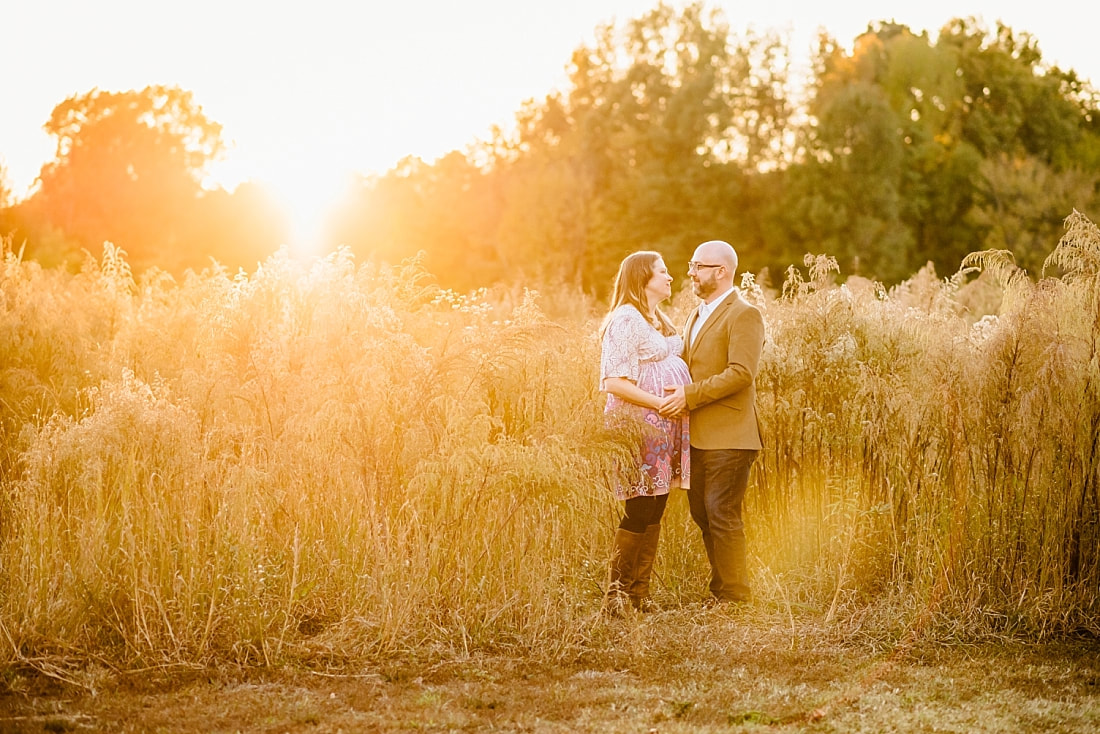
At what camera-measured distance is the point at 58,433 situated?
6.36 metres

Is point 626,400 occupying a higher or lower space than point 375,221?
lower

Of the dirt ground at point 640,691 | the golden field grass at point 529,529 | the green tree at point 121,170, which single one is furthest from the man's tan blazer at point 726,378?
the green tree at point 121,170

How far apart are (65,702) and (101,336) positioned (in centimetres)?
582

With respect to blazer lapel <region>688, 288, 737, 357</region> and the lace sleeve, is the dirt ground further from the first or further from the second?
blazer lapel <region>688, 288, 737, 357</region>

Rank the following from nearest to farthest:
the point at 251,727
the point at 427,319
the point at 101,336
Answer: the point at 251,727 < the point at 427,319 < the point at 101,336

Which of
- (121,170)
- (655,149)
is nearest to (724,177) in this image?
(655,149)

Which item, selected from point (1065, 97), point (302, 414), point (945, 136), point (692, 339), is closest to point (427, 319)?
point (302, 414)

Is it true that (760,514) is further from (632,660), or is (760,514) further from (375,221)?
(375,221)

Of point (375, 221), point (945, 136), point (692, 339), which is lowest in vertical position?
point (692, 339)

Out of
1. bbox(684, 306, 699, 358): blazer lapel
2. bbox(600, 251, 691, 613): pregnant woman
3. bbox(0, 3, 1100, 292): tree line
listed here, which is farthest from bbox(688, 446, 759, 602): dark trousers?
bbox(0, 3, 1100, 292): tree line

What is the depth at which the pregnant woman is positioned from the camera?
6156 millimetres

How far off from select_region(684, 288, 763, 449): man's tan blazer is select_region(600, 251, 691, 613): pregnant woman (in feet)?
0.42

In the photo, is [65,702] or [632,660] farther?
[632,660]

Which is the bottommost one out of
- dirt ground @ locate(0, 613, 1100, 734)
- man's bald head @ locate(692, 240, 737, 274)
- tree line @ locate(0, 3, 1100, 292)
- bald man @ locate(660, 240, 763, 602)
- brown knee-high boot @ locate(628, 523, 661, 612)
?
dirt ground @ locate(0, 613, 1100, 734)
